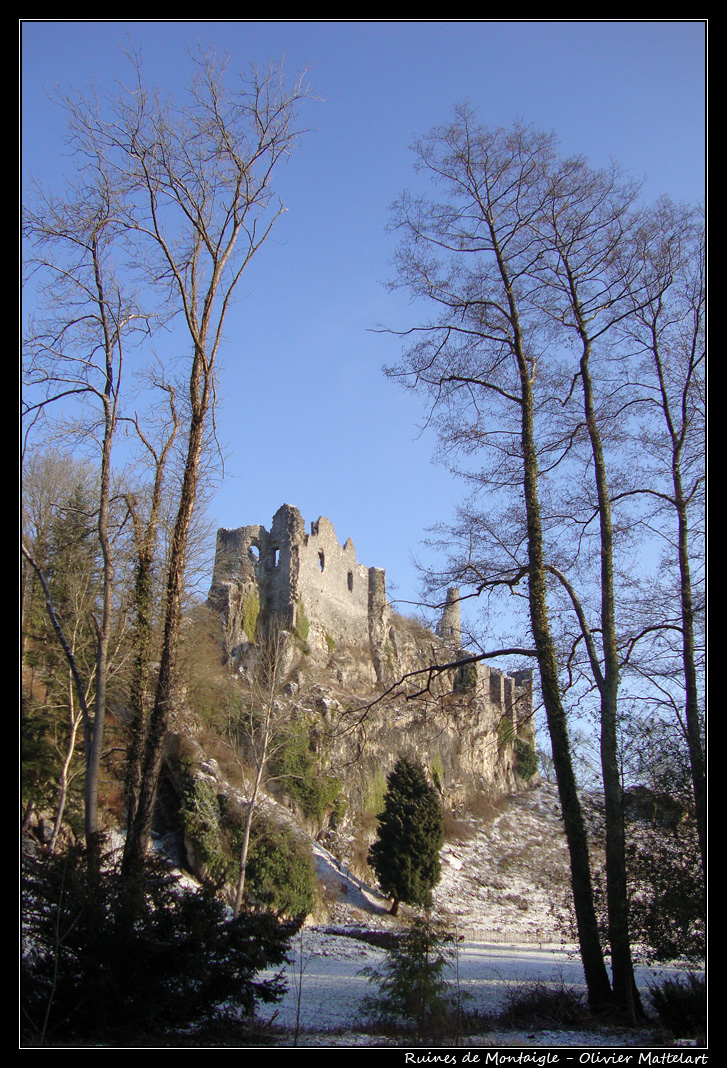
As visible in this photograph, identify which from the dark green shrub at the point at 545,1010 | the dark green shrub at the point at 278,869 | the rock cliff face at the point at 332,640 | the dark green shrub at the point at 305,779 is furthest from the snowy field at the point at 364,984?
the rock cliff face at the point at 332,640

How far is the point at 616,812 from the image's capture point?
24.9 ft

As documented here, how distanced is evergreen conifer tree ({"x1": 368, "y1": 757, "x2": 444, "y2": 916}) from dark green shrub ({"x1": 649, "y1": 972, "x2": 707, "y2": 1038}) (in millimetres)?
15041

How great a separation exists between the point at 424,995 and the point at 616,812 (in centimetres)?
281

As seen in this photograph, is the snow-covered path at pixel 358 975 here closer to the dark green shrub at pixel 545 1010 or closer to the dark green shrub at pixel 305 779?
the dark green shrub at pixel 545 1010

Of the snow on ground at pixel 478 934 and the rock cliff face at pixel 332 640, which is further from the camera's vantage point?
the rock cliff face at pixel 332 640

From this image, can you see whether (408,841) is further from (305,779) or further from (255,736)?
(255,736)

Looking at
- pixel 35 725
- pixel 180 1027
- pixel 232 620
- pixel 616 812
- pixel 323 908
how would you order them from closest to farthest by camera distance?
pixel 180 1027
pixel 616 812
pixel 35 725
pixel 323 908
pixel 232 620

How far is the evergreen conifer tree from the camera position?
21.1 meters

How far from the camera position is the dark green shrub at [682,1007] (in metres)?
6.34

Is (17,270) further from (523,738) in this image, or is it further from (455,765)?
(523,738)

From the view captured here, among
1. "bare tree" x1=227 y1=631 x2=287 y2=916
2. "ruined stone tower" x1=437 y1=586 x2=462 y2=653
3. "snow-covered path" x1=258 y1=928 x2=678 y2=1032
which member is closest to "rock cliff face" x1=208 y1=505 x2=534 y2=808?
"bare tree" x1=227 y1=631 x2=287 y2=916

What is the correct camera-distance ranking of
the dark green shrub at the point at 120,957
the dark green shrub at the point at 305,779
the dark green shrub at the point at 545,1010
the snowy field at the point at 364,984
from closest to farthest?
the dark green shrub at the point at 120,957 < the snowy field at the point at 364,984 < the dark green shrub at the point at 545,1010 < the dark green shrub at the point at 305,779

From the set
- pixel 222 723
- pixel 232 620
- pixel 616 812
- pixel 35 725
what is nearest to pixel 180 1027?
pixel 616 812

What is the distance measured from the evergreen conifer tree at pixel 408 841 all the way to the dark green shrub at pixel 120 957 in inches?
680
